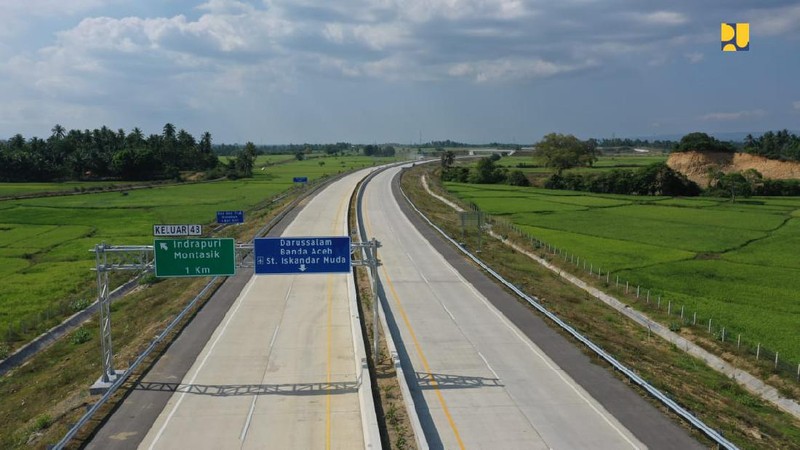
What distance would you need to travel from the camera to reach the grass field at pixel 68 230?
40156 millimetres

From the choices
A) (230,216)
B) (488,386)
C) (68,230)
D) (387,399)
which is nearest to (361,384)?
(387,399)

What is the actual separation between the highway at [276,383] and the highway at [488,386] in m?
2.43

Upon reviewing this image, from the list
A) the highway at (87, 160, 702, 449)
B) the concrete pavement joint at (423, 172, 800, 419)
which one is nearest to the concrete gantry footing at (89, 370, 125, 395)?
the highway at (87, 160, 702, 449)

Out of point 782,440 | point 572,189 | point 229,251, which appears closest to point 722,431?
point 782,440

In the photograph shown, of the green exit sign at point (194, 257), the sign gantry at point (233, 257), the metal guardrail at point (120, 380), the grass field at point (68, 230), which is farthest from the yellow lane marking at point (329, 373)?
the grass field at point (68, 230)

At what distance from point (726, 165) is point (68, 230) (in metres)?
131

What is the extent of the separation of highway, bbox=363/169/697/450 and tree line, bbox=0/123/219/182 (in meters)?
122

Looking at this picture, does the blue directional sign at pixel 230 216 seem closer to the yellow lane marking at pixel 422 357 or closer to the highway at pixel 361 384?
the yellow lane marking at pixel 422 357

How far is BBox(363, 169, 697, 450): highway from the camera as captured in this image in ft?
62.1

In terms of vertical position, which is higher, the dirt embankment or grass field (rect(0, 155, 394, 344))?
the dirt embankment

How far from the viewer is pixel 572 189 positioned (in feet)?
434

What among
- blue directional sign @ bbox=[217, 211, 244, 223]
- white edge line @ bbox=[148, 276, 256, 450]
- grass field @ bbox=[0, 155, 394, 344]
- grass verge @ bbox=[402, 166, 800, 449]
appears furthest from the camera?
blue directional sign @ bbox=[217, 211, 244, 223]

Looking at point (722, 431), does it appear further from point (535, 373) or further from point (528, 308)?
point (528, 308)

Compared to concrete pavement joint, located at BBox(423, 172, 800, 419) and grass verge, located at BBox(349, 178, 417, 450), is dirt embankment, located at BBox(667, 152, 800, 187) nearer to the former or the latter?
concrete pavement joint, located at BBox(423, 172, 800, 419)
